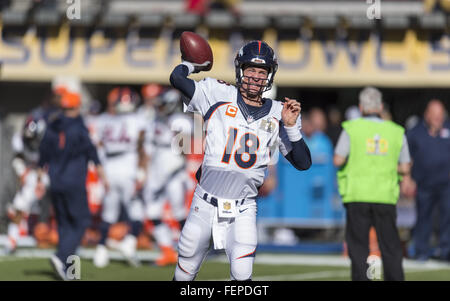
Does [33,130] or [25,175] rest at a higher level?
[33,130]

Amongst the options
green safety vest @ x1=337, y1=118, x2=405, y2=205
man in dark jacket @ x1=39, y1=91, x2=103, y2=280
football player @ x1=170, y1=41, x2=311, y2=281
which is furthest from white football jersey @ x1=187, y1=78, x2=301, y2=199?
man in dark jacket @ x1=39, y1=91, x2=103, y2=280

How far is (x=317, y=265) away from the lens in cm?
1195

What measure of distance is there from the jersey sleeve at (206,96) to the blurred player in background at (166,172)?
4.85 meters

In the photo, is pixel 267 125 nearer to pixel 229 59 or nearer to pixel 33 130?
pixel 33 130

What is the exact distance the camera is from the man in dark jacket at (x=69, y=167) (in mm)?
10031

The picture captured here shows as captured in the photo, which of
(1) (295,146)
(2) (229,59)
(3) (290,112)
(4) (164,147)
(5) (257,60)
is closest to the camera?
(3) (290,112)

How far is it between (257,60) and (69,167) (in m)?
4.18

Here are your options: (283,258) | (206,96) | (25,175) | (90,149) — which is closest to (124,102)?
(90,149)

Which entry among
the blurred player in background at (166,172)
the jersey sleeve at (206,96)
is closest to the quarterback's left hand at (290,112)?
the jersey sleeve at (206,96)

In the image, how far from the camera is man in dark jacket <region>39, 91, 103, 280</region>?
10.0 meters

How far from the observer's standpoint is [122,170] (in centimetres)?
1198

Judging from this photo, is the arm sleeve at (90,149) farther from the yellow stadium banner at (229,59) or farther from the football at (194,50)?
the yellow stadium banner at (229,59)

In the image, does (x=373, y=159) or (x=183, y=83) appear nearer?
(x=183, y=83)
